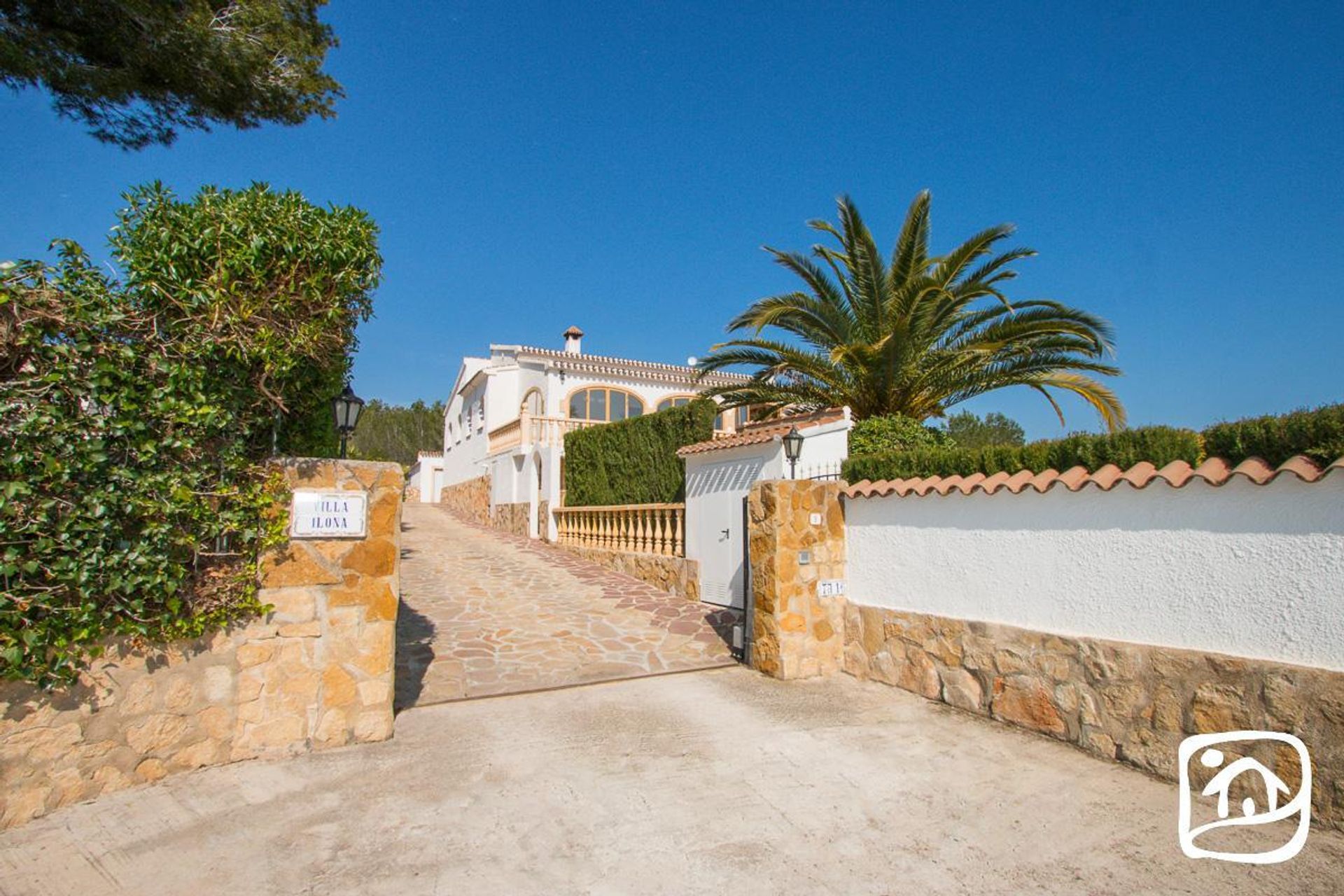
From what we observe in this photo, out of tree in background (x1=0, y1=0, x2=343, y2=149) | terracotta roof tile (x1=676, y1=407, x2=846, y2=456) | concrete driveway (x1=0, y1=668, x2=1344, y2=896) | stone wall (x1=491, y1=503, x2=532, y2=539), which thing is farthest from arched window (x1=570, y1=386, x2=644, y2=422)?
concrete driveway (x1=0, y1=668, x2=1344, y2=896)

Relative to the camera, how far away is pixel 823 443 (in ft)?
29.2

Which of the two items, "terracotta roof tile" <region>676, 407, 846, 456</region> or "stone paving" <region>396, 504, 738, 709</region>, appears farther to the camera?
"terracotta roof tile" <region>676, 407, 846, 456</region>

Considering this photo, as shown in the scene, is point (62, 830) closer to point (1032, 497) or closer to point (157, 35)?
point (1032, 497)

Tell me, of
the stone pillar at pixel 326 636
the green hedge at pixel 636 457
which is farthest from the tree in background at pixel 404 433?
the stone pillar at pixel 326 636

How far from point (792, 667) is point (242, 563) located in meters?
4.75

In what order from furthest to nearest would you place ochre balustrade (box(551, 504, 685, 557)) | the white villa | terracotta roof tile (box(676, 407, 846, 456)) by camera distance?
the white villa → ochre balustrade (box(551, 504, 685, 557)) → terracotta roof tile (box(676, 407, 846, 456))

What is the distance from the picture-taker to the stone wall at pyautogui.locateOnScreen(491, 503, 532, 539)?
17.8 metres

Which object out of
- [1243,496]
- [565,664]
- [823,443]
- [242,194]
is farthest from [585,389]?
[1243,496]

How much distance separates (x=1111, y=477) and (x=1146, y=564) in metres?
0.60

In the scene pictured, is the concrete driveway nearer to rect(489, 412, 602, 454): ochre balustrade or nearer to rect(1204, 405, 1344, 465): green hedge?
rect(1204, 405, 1344, 465): green hedge

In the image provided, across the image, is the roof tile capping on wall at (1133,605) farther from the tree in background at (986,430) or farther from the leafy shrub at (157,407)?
the tree in background at (986,430)

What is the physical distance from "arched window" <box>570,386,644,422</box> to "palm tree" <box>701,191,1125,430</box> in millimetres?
12021

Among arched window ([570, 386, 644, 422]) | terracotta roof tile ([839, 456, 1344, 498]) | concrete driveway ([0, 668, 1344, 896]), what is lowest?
concrete driveway ([0, 668, 1344, 896])

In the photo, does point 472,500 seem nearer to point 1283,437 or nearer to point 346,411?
point 346,411
